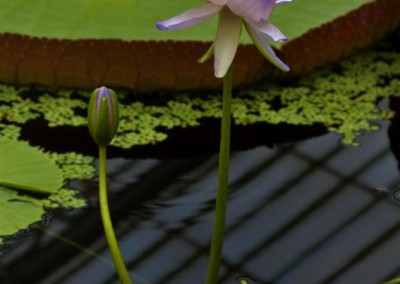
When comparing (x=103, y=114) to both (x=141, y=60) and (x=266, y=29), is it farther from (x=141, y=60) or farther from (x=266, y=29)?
(x=141, y=60)

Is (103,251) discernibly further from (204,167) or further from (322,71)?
(322,71)

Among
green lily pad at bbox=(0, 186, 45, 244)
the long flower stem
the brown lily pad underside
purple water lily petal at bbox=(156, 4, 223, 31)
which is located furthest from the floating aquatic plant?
purple water lily petal at bbox=(156, 4, 223, 31)

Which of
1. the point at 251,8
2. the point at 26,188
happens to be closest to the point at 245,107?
the point at 26,188

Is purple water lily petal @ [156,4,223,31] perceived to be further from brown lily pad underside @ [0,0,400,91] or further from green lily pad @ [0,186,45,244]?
brown lily pad underside @ [0,0,400,91]

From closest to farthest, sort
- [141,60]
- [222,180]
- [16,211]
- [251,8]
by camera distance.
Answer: [251,8] → [222,180] → [16,211] → [141,60]

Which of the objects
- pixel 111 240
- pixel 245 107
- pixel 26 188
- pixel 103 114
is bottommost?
pixel 111 240

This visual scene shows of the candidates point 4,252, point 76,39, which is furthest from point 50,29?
point 4,252
